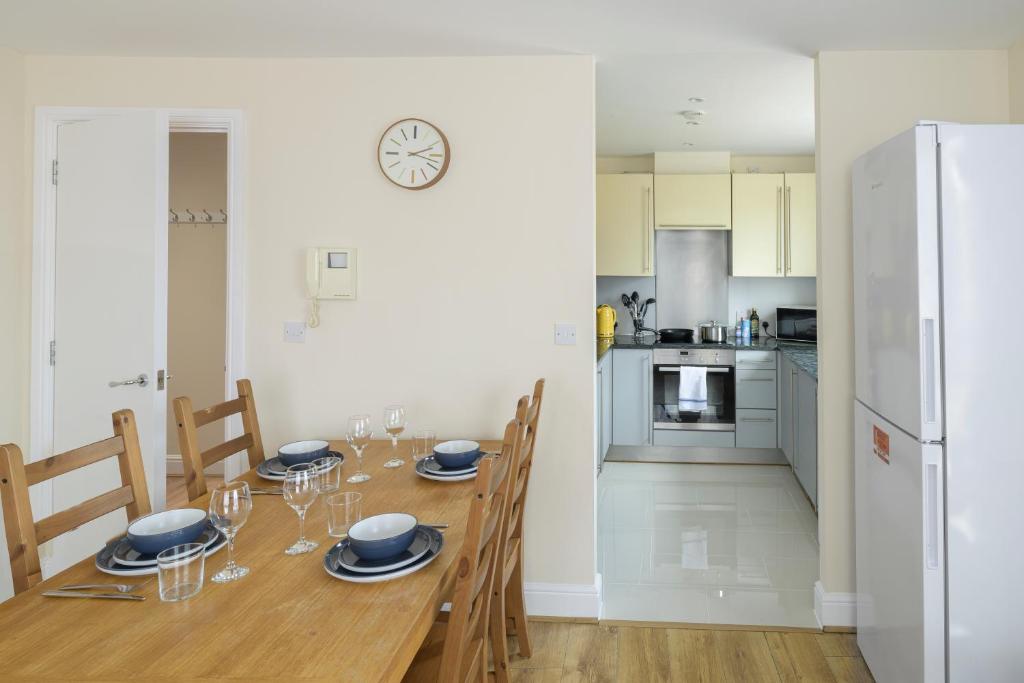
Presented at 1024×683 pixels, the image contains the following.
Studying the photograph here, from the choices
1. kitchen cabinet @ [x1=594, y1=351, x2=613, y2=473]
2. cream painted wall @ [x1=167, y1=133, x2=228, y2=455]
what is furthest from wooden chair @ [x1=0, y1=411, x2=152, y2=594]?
cream painted wall @ [x1=167, y1=133, x2=228, y2=455]

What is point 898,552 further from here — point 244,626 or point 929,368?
point 244,626

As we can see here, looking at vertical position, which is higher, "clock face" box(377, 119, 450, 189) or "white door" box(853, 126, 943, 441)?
"clock face" box(377, 119, 450, 189)

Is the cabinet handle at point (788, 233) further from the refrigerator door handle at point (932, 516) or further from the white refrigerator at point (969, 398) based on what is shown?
the refrigerator door handle at point (932, 516)

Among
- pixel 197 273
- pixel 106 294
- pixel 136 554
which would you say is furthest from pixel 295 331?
pixel 197 273

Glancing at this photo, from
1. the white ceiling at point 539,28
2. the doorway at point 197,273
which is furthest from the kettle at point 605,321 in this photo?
the doorway at point 197,273

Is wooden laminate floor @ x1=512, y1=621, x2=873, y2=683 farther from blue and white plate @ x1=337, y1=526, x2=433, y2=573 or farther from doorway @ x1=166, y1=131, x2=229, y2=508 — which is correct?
doorway @ x1=166, y1=131, x2=229, y2=508

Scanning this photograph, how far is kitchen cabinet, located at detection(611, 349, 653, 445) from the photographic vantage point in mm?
5129

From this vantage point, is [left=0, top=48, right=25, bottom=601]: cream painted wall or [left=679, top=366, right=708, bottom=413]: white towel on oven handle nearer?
[left=0, top=48, right=25, bottom=601]: cream painted wall

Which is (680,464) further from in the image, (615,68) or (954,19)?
(954,19)

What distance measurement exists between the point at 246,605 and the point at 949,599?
1.92 meters

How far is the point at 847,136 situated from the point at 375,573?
101 inches

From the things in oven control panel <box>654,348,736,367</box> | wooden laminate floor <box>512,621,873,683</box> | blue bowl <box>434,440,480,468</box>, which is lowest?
wooden laminate floor <box>512,621,873,683</box>

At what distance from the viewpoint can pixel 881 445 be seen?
7.52 ft

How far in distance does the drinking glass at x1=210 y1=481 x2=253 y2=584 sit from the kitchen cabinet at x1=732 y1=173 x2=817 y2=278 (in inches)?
179
